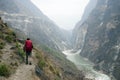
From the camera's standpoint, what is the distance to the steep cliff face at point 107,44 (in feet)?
411

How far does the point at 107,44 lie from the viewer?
150875 mm

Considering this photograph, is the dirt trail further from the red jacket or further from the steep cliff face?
the steep cliff face

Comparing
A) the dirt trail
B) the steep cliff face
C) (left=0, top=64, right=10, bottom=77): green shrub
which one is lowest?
the steep cliff face

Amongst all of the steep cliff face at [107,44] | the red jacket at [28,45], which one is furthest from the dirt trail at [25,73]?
the steep cliff face at [107,44]

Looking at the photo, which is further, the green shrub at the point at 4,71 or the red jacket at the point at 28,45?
the red jacket at the point at 28,45

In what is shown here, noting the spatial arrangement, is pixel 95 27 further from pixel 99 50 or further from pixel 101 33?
pixel 99 50

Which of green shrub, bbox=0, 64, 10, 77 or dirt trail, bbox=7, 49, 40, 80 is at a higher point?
green shrub, bbox=0, 64, 10, 77

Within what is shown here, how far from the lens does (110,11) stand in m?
182

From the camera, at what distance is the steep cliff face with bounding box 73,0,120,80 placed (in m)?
125

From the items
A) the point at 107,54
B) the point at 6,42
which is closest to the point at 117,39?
the point at 107,54

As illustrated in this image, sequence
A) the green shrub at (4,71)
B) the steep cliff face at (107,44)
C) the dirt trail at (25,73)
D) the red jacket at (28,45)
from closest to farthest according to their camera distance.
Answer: the green shrub at (4,71) → the dirt trail at (25,73) → the red jacket at (28,45) → the steep cliff face at (107,44)

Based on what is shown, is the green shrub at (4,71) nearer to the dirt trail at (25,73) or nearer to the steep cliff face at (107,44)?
the dirt trail at (25,73)

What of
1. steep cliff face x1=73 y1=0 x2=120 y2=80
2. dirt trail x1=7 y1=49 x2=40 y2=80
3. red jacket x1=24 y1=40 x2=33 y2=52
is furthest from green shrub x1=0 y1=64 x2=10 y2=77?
steep cliff face x1=73 y1=0 x2=120 y2=80

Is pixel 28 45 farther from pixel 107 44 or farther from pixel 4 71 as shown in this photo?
pixel 107 44
